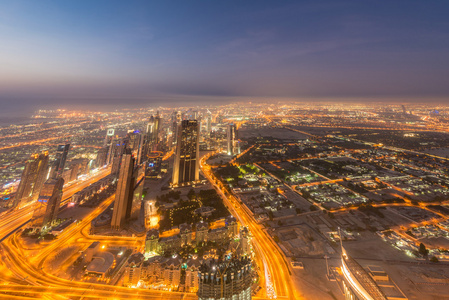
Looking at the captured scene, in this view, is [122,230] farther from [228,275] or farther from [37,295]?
[228,275]

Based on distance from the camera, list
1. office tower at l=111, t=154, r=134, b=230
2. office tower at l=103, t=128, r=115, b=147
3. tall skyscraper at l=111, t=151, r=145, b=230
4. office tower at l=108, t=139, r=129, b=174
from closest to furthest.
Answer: office tower at l=111, t=154, r=134, b=230 < tall skyscraper at l=111, t=151, r=145, b=230 < office tower at l=108, t=139, r=129, b=174 < office tower at l=103, t=128, r=115, b=147

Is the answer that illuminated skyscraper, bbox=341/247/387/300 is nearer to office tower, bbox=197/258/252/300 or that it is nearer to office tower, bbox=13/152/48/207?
office tower, bbox=197/258/252/300

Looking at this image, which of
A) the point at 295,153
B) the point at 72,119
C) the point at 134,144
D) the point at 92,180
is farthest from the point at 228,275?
the point at 72,119

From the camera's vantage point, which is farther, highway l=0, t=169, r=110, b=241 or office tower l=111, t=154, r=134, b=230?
office tower l=111, t=154, r=134, b=230

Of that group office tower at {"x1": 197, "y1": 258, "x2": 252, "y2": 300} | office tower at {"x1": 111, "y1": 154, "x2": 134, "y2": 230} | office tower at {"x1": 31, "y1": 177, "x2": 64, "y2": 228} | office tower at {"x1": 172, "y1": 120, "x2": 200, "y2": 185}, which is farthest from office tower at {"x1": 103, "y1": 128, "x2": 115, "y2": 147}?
office tower at {"x1": 197, "y1": 258, "x2": 252, "y2": 300}

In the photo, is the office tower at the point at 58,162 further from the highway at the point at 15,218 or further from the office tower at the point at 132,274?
the office tower at the point at 132,274

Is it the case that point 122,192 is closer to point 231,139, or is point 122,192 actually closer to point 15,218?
point 15,218

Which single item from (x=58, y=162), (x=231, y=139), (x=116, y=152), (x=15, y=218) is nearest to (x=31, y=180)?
(x=15, y=218)

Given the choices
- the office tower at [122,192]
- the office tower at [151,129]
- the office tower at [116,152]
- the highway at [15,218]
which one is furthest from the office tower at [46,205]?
the office tower at [151,129]
